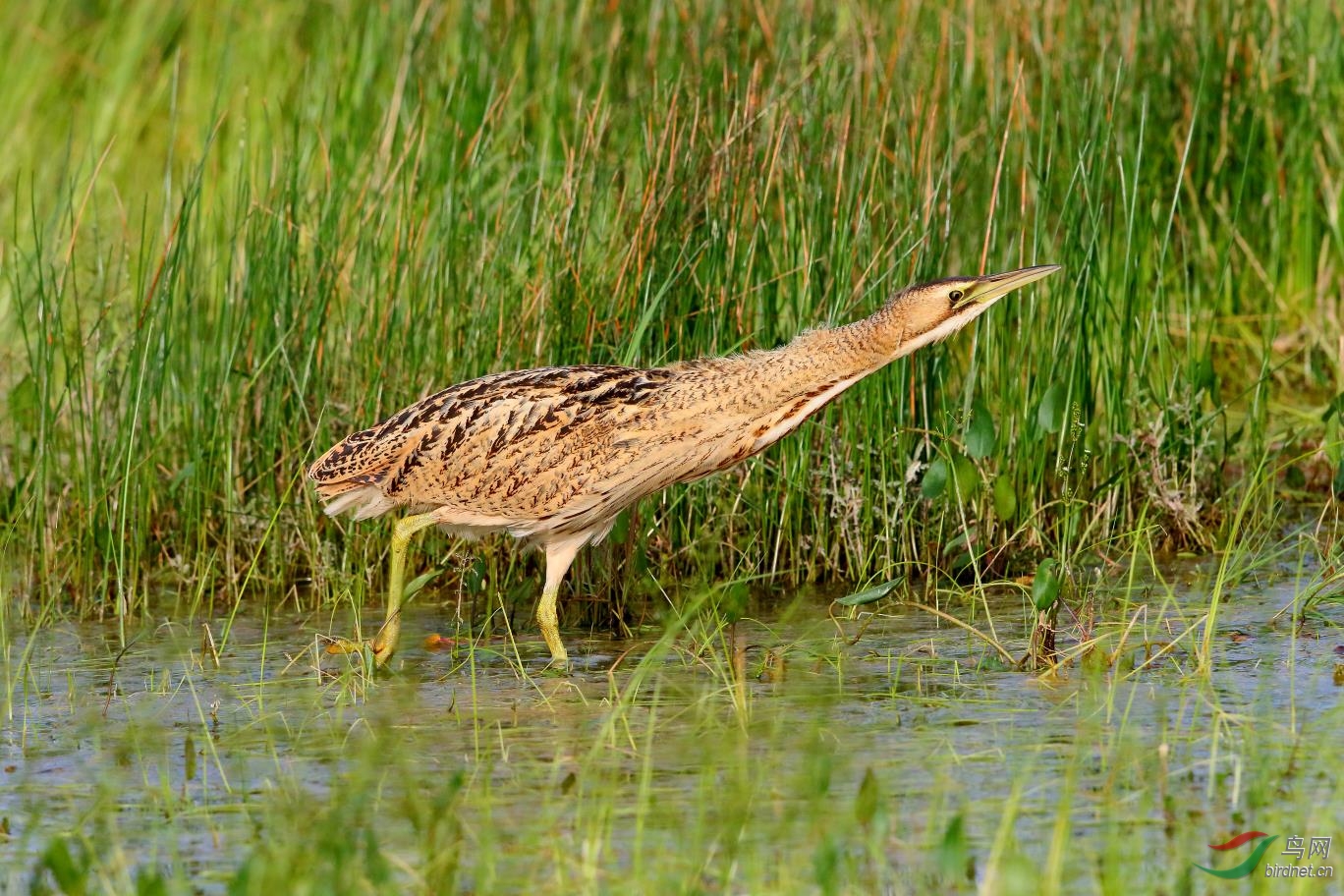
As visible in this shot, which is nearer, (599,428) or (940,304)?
(940,304)

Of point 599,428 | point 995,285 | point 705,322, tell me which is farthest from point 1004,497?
point 599,428

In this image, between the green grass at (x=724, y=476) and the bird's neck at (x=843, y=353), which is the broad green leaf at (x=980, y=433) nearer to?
the green grass at (x=724, y=476)

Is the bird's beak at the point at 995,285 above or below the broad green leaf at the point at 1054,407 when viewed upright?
above

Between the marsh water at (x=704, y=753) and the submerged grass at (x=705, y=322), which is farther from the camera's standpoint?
the submerged grass at (x=705, y=322)

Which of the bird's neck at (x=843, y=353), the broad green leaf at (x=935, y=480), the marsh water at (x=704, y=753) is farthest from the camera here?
the broad green leaf at (x=935, y=480)

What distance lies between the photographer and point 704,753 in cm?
431

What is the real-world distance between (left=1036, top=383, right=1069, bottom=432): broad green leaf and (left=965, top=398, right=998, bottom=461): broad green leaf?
173mm

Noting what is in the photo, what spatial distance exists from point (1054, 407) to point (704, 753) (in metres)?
2.06

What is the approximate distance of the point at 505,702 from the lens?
5141 mm

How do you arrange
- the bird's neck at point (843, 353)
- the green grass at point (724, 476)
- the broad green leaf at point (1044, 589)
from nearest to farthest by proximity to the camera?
the green grass at point (724, 476) → the broad green leaf at point (1044, 589) → the bird's neck at point (843, 353)

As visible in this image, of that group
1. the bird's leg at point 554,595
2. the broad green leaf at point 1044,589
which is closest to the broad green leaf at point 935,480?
the broad green leaf at point 1044,589

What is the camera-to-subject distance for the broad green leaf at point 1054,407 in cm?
585

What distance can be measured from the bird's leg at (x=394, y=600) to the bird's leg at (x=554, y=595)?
0.37 meters

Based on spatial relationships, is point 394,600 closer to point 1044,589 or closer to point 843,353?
point 843,353
